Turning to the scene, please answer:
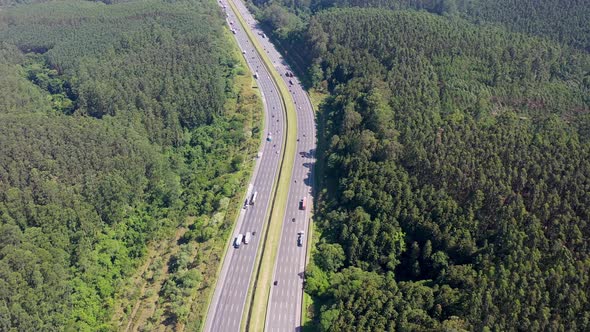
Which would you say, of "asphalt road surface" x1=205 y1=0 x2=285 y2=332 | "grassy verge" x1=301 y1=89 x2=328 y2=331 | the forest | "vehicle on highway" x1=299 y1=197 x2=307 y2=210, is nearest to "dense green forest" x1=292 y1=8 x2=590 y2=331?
the forest

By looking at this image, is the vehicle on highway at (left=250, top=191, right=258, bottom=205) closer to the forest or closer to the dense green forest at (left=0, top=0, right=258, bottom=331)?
the dense green forest at (left=0, top=0, right=258, bottom=331)

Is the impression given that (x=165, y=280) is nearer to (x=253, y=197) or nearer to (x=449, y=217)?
(x=253, y=197)

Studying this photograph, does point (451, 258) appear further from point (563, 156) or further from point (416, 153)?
point (563, 156)

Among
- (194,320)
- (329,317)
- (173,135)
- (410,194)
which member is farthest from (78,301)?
(410,194)

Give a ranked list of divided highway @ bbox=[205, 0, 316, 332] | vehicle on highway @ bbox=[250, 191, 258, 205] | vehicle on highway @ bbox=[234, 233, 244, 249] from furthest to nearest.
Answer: vehicle on highway @ bbox=[250, 191, 258, 205]
vehicle on highway @ bbox=[234, 233, 244, 249]
divided highway @ bbox=[205, 0, 316, 332]

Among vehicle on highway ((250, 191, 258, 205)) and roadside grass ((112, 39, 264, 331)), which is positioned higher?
vehicle on highway ((250, 191, 258, 205))
